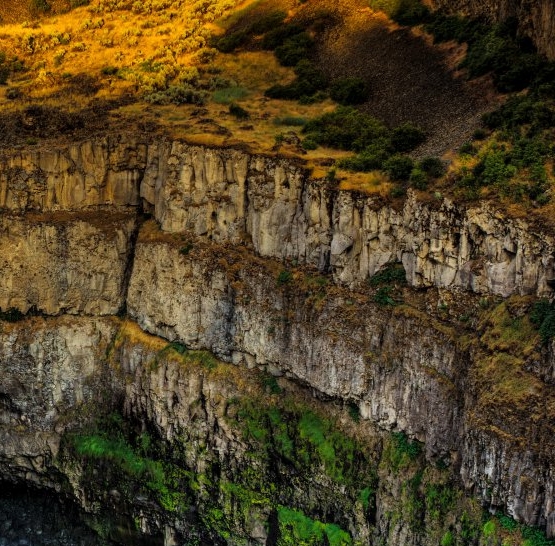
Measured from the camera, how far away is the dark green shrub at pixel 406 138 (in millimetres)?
48000

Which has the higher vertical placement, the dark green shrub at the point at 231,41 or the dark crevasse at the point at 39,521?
the dark green shrub at the point at 231,41

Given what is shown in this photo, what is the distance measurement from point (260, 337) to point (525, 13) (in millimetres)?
23262

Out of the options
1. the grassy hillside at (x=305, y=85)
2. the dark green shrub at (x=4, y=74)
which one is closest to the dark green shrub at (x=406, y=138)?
the grassy hillside at (x=305, y=85)

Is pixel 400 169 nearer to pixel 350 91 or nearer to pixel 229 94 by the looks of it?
pixel 350 91

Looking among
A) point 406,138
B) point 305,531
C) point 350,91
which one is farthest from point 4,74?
point 305,531

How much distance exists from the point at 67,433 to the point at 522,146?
28.5 m

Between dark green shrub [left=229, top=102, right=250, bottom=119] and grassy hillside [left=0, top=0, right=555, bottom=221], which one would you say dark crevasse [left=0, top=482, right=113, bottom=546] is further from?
dark green shrub [left=229, top=102, right=250, bottom=119]

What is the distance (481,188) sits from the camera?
39.8 metres

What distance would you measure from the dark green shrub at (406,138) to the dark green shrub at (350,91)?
838cm

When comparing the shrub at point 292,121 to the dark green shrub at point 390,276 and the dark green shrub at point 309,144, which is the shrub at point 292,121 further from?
the dark green shrub at point 390,276

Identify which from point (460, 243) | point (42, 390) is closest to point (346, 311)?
point (460, 243)

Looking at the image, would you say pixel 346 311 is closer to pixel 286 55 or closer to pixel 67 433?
pixel 67 433

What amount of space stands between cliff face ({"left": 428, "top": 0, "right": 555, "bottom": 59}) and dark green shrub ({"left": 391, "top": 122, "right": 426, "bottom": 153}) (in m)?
7.77

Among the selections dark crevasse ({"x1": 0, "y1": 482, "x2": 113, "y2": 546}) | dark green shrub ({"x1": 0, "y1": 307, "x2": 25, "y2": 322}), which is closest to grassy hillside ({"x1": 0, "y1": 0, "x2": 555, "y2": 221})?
dark green shrub ({"x1": 0, "y1": 307, "x2": 25, "y2": 322})
